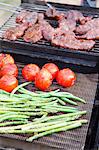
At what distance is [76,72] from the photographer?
4.36 metres

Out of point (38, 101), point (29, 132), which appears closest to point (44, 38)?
point (38, 101)

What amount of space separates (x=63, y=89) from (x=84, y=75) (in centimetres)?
44

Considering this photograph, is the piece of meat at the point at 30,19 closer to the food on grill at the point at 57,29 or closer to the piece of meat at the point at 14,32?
the food on grill at the point at 57,29

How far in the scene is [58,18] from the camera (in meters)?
5.04

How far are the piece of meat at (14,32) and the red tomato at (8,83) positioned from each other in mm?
702

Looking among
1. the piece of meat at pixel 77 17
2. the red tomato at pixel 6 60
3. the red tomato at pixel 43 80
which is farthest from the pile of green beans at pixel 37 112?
the piece of meat at pixel 77 17

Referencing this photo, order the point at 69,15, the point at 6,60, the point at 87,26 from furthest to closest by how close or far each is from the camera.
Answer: the point at 69,15
the point at 87,26
the point at 6,60

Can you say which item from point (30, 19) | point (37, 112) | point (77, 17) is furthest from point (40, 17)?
point (37, 112)

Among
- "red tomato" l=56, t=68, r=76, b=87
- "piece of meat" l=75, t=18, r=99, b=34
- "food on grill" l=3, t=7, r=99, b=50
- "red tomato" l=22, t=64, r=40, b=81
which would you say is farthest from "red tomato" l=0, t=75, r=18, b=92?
"piece of meat" l=75, t=18, r=99, b=34

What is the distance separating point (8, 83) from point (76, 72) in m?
1.00

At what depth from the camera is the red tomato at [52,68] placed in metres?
4.09

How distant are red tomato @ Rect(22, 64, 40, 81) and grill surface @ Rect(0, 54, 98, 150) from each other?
0.31ft

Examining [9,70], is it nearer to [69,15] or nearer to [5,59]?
[5,59]

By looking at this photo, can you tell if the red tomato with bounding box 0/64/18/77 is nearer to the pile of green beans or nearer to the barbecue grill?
the barbecue grill
